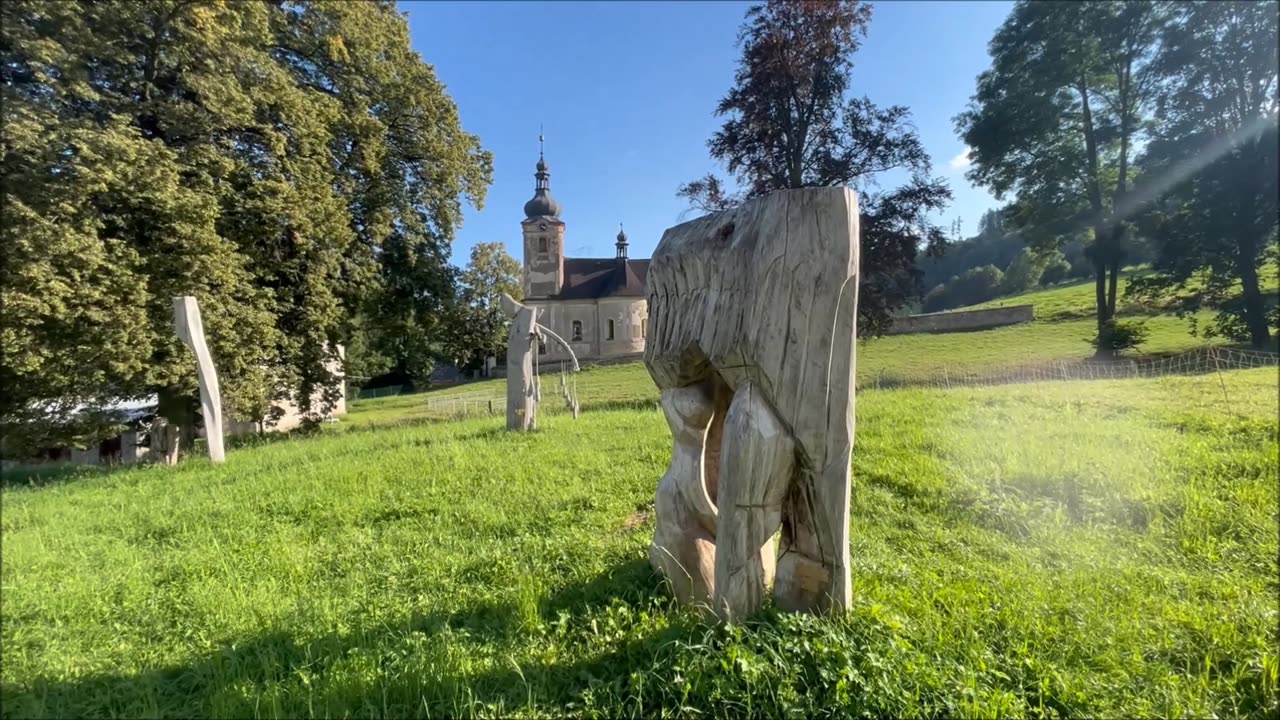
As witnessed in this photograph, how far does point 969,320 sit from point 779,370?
23.6 meters

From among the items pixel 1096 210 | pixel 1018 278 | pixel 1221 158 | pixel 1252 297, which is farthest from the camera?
pixel 1018 278

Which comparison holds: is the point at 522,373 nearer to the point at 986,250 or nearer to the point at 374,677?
the point at 374,677

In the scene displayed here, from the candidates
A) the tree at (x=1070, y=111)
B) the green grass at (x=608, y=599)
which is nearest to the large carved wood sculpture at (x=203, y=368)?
the green grass at (x=608, y=599)

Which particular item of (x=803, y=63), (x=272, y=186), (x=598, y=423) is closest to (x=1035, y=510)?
(x=598, y=423)

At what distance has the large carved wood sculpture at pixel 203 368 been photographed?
5.42 metres

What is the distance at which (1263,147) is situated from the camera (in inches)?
187

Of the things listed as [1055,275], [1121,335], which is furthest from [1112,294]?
[1055,275]

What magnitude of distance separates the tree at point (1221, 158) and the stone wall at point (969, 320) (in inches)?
413

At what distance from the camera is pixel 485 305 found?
31.6 meters

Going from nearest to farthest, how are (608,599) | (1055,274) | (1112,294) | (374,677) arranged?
1. (374,677)
2. (608,599)
3. (1112,294)
4. (1055,274)

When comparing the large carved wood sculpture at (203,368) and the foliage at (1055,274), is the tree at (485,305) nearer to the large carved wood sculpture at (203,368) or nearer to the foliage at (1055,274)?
the large carved wood sculpture at (203,368)

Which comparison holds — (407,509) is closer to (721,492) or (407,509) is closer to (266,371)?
(721,492)

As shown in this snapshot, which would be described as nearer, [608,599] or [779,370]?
[779,370]

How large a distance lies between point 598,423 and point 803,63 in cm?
882
